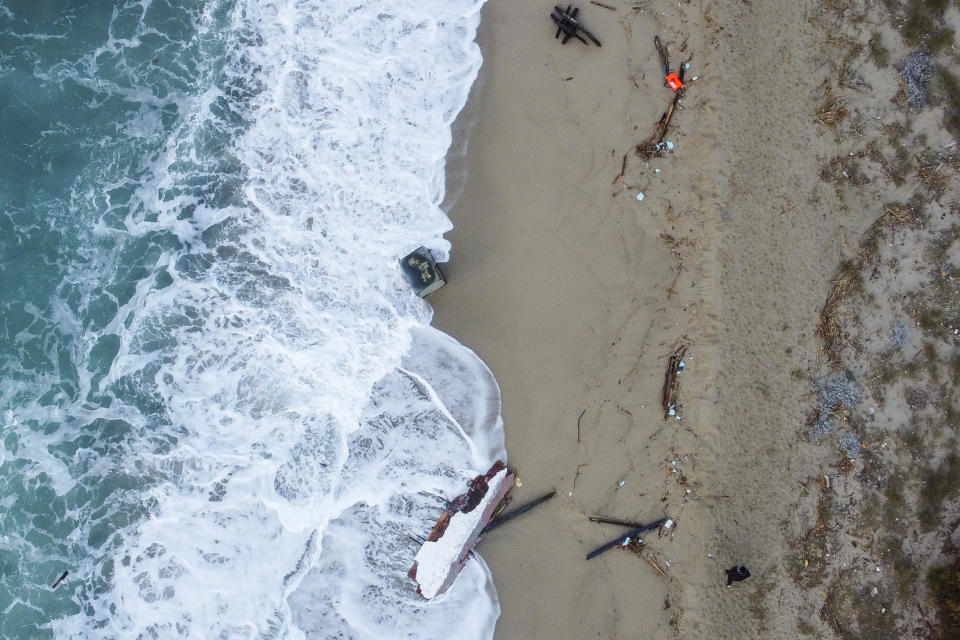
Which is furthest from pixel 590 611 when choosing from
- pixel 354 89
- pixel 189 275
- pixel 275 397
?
pixel 354 89

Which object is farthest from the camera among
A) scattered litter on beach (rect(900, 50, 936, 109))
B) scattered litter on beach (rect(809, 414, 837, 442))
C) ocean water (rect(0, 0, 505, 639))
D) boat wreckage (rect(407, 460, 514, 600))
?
scattered litter on beach (rect(900, 50, 936, 109))

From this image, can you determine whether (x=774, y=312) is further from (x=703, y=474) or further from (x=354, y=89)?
(x=354, y=89)

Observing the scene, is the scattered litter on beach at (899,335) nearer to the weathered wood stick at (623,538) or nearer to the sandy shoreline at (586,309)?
the sandy shoreline at (586,309)

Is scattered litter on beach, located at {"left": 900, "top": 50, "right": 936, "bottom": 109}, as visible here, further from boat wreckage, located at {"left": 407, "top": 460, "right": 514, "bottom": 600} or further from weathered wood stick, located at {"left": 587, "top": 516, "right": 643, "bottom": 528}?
boat wreckage, located at {"left": 407, "top": 460, "right": 514, "bottom": 600}

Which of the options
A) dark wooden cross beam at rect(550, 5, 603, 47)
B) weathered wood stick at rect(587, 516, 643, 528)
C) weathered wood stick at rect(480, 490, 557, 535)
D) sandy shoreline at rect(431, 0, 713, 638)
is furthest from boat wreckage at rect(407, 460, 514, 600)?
dark wooden cross beam at rect(550, 5, 603, 47)

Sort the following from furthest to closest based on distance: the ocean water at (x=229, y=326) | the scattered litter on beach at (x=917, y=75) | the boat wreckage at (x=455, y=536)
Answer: the scattered litter on beach at (x=917, y=75) < the ocean water at (x=229, y=326) < the boat wreckage at (x=455, y=536)

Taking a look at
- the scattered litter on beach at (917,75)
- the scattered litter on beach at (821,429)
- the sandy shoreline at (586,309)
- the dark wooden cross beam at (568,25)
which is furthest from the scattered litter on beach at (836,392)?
the dark wooden cross beam at (568,25)
